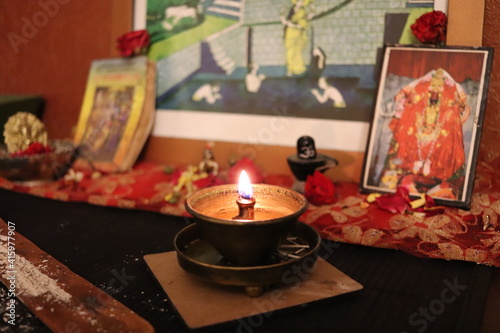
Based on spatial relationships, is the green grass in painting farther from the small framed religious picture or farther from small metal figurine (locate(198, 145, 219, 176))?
the small framed religious picture

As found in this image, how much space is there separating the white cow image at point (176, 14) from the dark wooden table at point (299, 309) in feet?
2.39

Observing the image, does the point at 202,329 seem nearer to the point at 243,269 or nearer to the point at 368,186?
the point at 243,269

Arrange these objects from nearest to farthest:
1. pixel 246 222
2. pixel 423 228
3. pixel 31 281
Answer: pixel 246 222 → pixel 31 281 → pixel 423 228

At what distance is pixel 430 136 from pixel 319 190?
1.13ft

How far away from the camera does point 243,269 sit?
0.72 m

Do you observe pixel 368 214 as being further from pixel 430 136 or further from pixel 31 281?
pixel 31 281

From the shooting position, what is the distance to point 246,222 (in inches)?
Answer: 27.8

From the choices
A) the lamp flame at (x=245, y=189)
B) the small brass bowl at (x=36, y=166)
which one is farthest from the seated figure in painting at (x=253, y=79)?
the lamp flame at (x=245, y=189)

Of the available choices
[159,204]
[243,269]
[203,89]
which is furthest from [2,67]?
[243,269]

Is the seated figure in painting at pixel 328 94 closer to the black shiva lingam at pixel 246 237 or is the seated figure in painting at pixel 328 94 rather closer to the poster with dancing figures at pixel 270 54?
the poster with dancing figures at pixel 270 54

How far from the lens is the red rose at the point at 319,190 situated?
1.25 m

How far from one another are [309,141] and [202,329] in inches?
28.6

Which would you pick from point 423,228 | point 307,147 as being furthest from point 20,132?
point 423,228

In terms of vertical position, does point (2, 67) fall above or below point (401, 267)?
above
